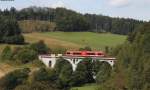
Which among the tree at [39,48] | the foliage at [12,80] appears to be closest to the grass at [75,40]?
the tree at [39,48]

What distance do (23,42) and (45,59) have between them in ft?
123

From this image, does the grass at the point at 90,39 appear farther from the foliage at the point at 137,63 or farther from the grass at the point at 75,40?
the foliage at the point at 137,63

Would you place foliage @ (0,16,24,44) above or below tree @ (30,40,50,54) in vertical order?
above

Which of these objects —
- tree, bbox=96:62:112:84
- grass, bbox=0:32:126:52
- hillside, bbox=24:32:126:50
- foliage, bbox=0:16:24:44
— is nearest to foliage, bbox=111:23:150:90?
tree, bbox=96:62:112:84

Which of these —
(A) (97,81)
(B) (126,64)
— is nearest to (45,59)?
(A) (97,81)

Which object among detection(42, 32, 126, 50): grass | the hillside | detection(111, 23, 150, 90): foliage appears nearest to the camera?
detection(111, 23, 150, 90): foliage

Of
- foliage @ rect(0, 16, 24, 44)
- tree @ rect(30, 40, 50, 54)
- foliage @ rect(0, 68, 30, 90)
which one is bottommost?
foliage @ rect(0, 68, 30, 90)

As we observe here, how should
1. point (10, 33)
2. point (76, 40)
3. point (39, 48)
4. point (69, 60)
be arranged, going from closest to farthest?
1. point (69, 60)
2. point (39, 48)
3. point (10, 33)
4. point (76, 40)

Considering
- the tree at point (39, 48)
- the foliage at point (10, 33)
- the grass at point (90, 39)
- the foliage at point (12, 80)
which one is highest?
the foliage at point (10, 33)

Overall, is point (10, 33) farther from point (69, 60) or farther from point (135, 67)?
point (135, 67)

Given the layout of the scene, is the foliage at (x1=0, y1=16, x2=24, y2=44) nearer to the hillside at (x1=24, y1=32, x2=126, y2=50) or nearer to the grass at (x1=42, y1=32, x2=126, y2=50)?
the hillside at (x1=24, y1=32, x2=126, y2=50)

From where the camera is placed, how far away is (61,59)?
119 m

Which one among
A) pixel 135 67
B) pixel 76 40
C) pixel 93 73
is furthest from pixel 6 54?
pixel 76 40

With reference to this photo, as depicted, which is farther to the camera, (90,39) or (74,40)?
(90,39)
